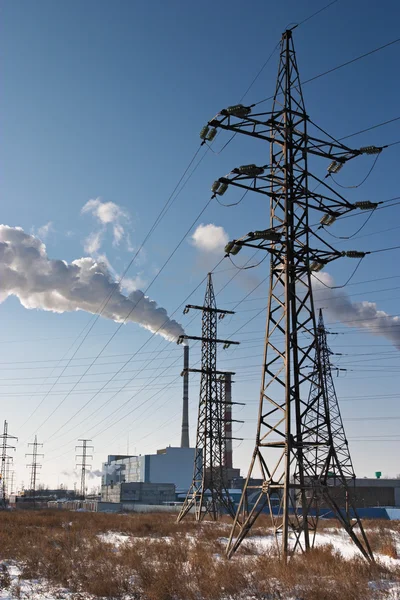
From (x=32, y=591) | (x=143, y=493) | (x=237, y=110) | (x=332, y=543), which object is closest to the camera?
(x=32, y=591)

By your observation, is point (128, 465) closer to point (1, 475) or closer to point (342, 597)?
point (1, 475)

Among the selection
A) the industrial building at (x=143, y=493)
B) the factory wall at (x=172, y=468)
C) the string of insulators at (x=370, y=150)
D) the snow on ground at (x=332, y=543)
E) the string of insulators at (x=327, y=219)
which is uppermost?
the string of insulators at (x=370, y=150)

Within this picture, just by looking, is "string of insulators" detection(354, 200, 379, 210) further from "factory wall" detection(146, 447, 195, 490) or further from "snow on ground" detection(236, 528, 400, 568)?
"factory wall" detection(146, 447, 195, 490)

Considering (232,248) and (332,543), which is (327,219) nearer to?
(232,248)

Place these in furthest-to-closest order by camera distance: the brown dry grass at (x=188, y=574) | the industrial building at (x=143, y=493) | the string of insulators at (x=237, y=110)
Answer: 1. the industrial building at (x=143, y=493)
2. the string of insulators at (x=237, y=110)
3. the brown dry grass at (x=188, y=574)

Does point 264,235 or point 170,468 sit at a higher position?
point 264,235

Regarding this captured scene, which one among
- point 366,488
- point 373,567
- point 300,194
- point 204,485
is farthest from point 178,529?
point 366,488

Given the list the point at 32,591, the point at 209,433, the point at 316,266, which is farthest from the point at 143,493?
the point at 32,591

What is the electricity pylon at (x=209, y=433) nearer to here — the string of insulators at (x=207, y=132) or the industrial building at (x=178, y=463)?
the string of insulators at (x=207, y=132)

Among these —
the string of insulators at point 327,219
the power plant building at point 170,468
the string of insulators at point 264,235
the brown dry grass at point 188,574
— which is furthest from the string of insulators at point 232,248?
the power plant building at point 170,468

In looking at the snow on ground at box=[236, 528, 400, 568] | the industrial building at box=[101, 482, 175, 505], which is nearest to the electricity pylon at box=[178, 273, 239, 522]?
the snow on ground at box=[236, 528, 400, 568]

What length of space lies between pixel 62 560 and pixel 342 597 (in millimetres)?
8038

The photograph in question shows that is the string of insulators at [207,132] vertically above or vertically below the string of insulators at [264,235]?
above

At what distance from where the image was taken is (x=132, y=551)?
16.4m
